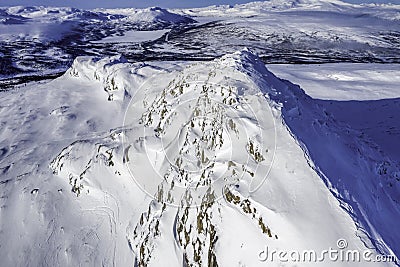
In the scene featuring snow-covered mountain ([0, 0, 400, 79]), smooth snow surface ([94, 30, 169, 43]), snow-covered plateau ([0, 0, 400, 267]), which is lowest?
smooth snow surface ([94, 30, 169, 43])

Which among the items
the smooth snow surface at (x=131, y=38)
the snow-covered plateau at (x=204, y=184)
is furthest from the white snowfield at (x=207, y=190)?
the smooth snow surface at (x=131, y=38)

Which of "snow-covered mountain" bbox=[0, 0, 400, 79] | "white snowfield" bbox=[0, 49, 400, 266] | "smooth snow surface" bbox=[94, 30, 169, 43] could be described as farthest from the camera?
"smooth snow surface" bbox=[94, 30, 169, 43]

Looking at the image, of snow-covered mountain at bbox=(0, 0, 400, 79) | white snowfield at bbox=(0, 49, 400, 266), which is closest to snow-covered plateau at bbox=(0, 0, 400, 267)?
white snowfield at bbox=(0, 49, 400, 266)

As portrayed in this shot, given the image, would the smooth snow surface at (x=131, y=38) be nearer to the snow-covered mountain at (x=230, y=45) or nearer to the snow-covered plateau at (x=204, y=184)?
the snow-covered mountain at (x=230, y=45)

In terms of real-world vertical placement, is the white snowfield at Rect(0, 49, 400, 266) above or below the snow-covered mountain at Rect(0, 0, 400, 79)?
above

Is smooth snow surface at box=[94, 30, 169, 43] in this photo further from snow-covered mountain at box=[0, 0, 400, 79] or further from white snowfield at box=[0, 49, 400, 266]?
white snowfield at box=[0, 49, 400, 266]

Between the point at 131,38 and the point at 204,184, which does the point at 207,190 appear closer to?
the point at 204,184

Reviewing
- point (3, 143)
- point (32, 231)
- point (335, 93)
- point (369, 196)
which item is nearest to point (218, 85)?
point (369, 196)

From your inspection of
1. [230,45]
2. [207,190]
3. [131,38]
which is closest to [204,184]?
[207,190]
